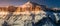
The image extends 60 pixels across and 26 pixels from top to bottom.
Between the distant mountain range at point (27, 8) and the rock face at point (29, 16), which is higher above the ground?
the distant mountain range at point (27, 8)

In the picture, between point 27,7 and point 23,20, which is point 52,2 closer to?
point 27,7

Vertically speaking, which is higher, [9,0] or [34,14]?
[9,0]

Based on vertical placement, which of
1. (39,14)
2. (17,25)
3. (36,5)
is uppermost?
(36,5)

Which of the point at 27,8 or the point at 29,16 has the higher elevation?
the point at 27,8

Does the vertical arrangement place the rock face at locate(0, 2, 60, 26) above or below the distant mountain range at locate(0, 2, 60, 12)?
below

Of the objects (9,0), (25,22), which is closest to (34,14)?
(25,22)

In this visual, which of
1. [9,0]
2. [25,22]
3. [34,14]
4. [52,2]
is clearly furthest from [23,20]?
[52,2]

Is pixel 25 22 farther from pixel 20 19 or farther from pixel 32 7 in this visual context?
pixel 32 7
